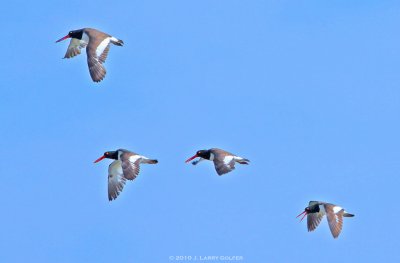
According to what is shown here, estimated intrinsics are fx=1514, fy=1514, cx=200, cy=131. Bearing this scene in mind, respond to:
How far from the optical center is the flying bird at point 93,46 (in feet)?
147

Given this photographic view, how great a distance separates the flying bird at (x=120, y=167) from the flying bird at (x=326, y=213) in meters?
6.21

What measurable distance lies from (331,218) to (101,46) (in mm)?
9592

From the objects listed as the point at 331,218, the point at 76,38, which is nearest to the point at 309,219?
the point at 331,218

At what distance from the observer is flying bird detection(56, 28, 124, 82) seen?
44.8m

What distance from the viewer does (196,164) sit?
50.0 m

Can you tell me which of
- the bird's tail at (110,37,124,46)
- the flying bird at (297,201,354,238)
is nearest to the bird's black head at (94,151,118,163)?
the bird's tail at (110,37,124,46)

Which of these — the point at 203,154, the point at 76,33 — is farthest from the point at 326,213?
the point at 76,33

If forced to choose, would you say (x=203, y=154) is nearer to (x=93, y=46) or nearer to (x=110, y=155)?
(x=110, y=155)

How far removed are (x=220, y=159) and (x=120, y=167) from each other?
4.04m

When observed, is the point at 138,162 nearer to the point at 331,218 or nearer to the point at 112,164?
the point at 112,164

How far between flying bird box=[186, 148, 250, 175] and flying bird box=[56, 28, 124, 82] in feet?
15.2

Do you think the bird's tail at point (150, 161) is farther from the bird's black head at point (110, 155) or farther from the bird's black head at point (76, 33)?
the bird's black head at point (76, 33)

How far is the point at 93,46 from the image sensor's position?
151 feet

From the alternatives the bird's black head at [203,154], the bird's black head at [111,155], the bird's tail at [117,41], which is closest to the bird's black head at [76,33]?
the bird's tail at [117,41]
